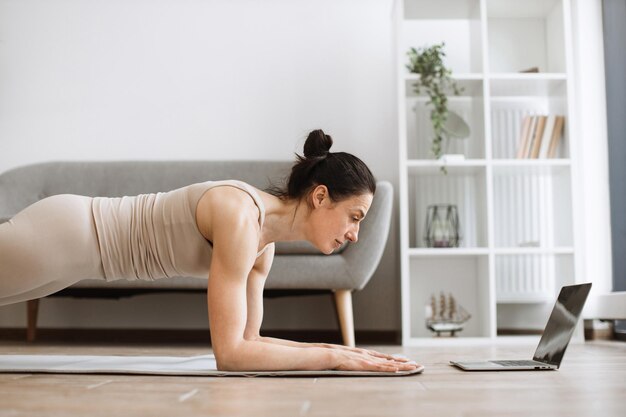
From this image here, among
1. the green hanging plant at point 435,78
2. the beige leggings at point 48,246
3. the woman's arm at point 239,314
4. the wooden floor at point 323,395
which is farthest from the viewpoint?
the green hanging plant at point 435,78

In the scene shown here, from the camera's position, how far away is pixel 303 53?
395 cm

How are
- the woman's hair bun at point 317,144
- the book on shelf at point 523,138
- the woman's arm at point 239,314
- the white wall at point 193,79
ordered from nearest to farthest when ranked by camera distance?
the woman's arm at point 239,314
the woman's hair bun at point 317,144
the book on shelf at point 523,138
the white wall at point 193,79

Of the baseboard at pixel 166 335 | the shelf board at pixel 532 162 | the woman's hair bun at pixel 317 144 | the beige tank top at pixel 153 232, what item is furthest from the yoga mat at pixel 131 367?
the shelf board at pixel 532 162

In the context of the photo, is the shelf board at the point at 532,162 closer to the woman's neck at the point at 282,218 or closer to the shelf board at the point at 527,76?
the shelf board at the point at 527,76

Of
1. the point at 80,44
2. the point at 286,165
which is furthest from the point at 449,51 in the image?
the point at 80,44

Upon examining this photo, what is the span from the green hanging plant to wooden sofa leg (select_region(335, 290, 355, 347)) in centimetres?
88

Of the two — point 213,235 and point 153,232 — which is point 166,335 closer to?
point 153,232

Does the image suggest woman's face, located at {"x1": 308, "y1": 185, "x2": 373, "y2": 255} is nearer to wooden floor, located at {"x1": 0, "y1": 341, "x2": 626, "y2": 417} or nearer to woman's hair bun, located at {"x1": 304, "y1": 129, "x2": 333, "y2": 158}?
woman's hair bun, located at {"x1": 304, "y1": 129, "x2": 333, "y2": 158}

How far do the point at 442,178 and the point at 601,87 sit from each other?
37.8 inches

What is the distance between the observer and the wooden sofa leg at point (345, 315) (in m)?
3.00

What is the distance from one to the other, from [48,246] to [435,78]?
2.35 metres

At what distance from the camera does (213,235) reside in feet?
5.17

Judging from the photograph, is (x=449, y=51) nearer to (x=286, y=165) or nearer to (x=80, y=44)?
(x=286, y=165)

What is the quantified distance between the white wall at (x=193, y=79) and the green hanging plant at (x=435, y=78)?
0.42 metres
